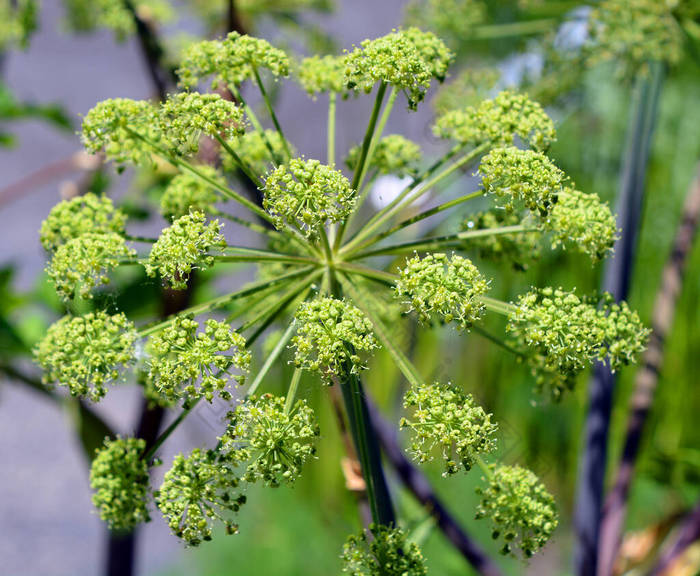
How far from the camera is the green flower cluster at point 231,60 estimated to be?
711 millimetres

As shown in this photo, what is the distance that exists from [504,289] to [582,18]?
4.86 feet

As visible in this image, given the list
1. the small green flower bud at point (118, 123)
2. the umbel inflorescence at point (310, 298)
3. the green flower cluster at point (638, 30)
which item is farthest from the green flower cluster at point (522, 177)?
the green flower cluster at point (638, 30)

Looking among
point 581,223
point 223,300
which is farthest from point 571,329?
point 223,300

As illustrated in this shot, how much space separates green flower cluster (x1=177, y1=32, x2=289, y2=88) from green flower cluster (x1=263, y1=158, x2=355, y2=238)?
15 cm

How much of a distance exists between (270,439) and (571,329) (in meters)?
0.27

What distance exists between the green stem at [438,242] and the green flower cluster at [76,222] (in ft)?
0.80

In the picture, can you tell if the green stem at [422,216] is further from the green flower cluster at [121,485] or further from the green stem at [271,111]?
the green flower cluster at [121,485]

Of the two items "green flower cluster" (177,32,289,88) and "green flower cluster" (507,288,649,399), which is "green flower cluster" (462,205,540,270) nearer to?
"green flower cluster" (507,288,649,399)

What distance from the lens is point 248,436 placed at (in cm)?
60

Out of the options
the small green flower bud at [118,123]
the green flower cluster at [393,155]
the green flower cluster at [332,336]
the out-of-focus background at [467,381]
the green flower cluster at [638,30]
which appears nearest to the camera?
the green flower cluster at [332,336]

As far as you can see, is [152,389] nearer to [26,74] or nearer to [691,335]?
[691,335]

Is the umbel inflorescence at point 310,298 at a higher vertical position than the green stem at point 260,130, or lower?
lower

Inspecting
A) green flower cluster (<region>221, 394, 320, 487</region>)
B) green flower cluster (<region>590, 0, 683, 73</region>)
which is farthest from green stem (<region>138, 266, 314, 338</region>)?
green flower cluster (<region>590, 0, 683, 73</region>)

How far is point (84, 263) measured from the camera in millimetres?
672
